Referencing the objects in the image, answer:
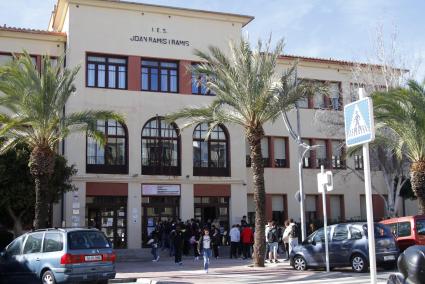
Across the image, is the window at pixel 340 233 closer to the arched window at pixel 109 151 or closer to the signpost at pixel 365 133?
the signpost at pixel 365 133

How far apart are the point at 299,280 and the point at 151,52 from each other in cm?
1930

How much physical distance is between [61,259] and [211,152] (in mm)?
19541

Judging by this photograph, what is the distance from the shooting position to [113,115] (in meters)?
22.4

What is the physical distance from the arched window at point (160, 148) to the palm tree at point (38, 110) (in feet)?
36.5

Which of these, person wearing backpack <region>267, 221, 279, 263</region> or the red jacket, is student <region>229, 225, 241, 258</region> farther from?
person wearing backpack <region>267, 221, 279, 263</region>

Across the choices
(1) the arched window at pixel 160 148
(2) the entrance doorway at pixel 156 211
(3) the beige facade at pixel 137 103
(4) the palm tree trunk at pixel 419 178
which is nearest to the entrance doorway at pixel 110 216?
(3) the beige facade at pixel 137 103

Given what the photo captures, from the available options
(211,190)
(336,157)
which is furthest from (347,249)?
(336,157)

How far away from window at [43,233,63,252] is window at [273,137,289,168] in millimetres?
22269

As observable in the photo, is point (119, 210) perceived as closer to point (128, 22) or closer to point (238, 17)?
point (128, 22)

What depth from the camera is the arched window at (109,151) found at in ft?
103

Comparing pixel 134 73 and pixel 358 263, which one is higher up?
pixel 134 73

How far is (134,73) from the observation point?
32562mm

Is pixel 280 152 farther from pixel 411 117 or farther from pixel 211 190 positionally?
pixel 411 117

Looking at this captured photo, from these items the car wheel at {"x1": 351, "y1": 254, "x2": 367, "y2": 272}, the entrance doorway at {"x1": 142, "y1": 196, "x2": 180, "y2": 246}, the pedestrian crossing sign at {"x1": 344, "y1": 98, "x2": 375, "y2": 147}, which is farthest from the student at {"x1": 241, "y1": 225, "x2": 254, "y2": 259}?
the pedestrian crossing sign at {"x1": 344, "y1": 98, "x2": 375, "y2": 147}
